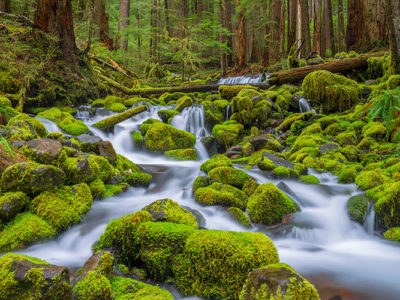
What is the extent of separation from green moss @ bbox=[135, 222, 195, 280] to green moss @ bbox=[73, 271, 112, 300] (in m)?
0.65

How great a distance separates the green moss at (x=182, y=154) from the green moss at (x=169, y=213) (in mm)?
5149

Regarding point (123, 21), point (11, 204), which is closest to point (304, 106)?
point (11, 204)

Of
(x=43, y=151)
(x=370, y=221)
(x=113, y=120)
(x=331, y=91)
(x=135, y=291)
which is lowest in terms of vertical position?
(x=370, y=221)

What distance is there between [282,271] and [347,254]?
8.17 feet

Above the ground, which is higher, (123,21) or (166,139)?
(123,21)

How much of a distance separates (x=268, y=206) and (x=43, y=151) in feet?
11.8

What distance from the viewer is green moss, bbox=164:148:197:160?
9587 millimetres

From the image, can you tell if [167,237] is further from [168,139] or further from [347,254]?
[168,139]

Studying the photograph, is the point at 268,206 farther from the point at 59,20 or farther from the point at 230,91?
the point at 59,20

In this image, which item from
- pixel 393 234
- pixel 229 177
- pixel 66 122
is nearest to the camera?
pixel 393 234

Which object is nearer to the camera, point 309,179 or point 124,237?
point 124,237

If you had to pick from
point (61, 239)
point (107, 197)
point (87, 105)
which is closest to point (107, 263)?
point (61, 239)

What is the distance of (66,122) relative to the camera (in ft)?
30.8

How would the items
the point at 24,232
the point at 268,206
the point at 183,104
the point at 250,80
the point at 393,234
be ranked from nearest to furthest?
the point at 24,232 < the point at 393,234 < the point at 268,206 < the point at 183,104 < the point at 250,80
